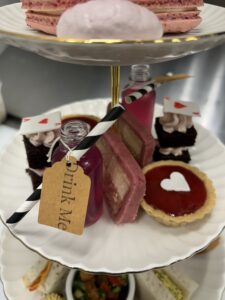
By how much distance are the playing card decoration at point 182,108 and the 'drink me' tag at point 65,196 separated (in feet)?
1.22

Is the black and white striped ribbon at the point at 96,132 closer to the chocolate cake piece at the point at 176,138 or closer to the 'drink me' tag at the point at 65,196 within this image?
the 'drink me' tag at the point at 65,196

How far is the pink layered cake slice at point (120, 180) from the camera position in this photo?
0.70 m

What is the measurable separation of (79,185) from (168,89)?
3.48ft

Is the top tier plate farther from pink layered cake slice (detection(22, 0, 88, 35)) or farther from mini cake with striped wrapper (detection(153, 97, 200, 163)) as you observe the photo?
mini cake with striped wrapper (detection(153, 97, 200, 163))

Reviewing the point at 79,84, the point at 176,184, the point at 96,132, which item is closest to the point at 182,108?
the point at 176,184

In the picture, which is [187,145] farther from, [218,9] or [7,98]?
[7,98]

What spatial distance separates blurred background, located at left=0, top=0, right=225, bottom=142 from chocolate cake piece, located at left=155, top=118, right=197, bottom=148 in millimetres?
471

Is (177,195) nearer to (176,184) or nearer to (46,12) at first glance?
(176,184)

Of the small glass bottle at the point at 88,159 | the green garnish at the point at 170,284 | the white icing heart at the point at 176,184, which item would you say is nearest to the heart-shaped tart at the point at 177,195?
the white icing heart at the point at 176,184

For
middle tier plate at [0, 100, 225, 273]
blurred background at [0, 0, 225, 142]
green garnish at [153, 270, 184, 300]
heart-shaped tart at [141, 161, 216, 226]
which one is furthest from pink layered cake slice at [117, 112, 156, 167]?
blurred background at [0, 0, 225, 142]

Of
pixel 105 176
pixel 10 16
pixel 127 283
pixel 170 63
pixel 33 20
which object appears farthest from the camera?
pixel 170 63

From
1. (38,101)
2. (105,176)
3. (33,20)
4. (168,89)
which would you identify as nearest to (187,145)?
(105,176)

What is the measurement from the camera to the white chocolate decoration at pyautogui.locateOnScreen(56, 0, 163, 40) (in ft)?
1.48

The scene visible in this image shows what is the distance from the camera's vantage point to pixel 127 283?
92cm
